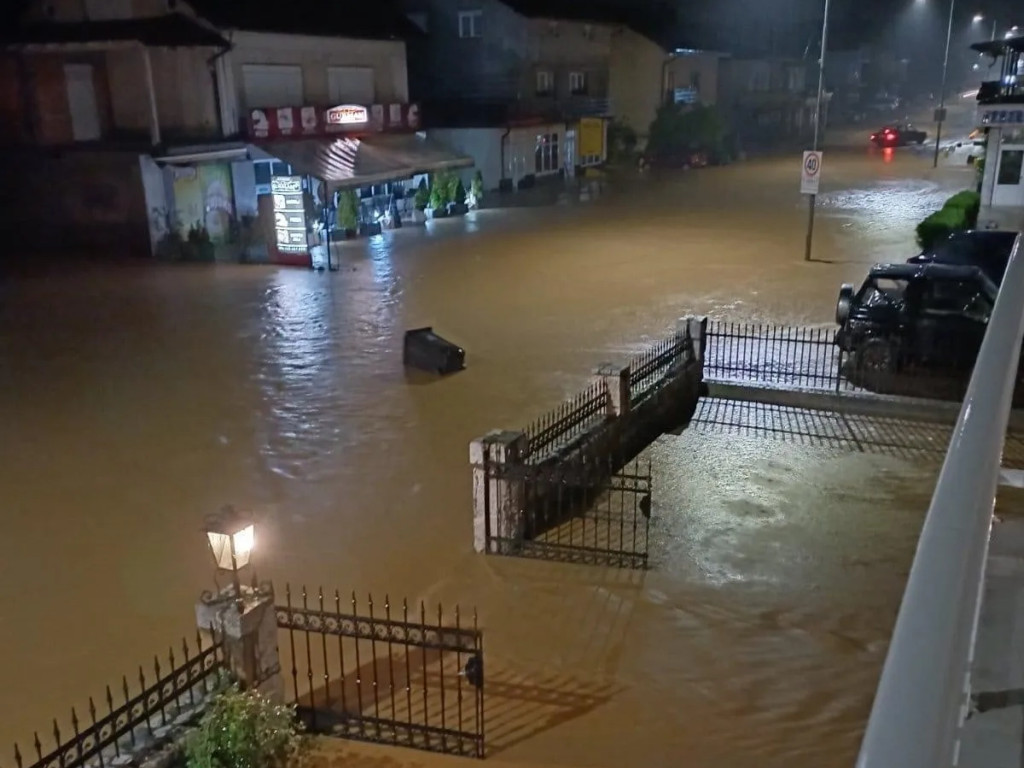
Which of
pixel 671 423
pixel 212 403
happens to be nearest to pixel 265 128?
pixel 212 403

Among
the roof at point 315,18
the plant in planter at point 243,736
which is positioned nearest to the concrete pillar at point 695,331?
the plant in planter at point 243,736

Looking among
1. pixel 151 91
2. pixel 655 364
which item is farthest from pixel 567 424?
pixel 151 91

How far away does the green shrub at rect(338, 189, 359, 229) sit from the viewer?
28.1 metres

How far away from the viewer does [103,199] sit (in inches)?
1035

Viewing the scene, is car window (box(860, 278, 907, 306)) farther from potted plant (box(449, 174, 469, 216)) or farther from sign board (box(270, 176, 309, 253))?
potted plant (box(449, 174, 469, 216))

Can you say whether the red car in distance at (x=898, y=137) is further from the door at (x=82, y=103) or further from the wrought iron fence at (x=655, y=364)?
the wrought iron fence at (x=655, y=364)

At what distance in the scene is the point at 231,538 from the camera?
6273 mm

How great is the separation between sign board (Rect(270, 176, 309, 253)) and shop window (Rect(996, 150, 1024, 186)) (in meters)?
21.1

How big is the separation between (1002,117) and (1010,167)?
1940 millimetres

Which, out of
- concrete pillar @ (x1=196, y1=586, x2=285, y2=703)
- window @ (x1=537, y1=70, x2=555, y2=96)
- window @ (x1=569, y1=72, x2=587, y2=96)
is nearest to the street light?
concrete pillar @ (x1=196, y1=586, x2=285, y2=703)

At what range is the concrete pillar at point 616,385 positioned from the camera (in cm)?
1154

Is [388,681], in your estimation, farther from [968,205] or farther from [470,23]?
[470,23]

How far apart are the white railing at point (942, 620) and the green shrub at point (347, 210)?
2771 cm

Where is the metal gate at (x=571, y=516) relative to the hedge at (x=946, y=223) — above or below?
below
